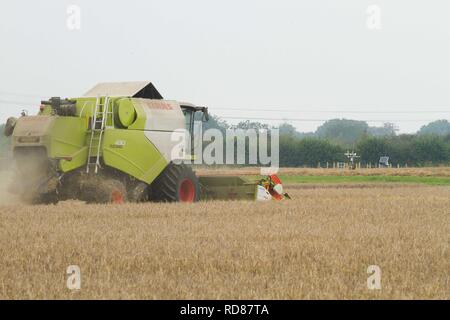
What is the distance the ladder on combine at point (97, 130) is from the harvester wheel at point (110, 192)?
1.14 feet

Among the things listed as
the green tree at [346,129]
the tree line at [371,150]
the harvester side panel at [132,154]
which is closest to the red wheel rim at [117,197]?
the harvester side panel at [132,154]

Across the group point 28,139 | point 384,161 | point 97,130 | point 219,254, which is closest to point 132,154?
point 97,130

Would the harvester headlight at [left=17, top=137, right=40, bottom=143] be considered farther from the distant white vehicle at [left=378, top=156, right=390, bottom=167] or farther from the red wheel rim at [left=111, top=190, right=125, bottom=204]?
the distant white vehicle at [left=378, top=156, right=390, bottom=167]

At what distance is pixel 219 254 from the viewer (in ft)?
27.4

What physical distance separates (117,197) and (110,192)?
22 centimetres

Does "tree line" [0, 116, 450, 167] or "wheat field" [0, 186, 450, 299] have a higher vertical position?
"wheat field" [0, 186, 450, 299]

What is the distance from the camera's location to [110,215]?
42.7ft

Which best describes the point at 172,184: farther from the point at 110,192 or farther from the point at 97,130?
the point at 97,130

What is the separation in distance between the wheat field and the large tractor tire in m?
2.69

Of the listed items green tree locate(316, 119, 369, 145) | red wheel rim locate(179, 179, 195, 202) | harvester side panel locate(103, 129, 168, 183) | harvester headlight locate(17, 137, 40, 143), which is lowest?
green tree locate(316, 119, 369, 145)

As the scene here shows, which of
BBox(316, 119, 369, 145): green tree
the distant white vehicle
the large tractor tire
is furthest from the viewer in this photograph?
BBox(316, 119, 369, 145): green tree

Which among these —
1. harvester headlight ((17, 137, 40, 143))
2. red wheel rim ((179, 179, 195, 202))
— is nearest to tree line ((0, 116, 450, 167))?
red wheel rim ((179, 179, 195, 202))

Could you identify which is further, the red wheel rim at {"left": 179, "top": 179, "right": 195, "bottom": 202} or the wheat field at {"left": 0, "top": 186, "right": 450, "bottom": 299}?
the red wheel rim at {"left": 179, "top": 179, "right": 195, "bottom": 202}

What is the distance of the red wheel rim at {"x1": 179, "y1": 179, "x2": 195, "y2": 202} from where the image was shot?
1711 centimetres
